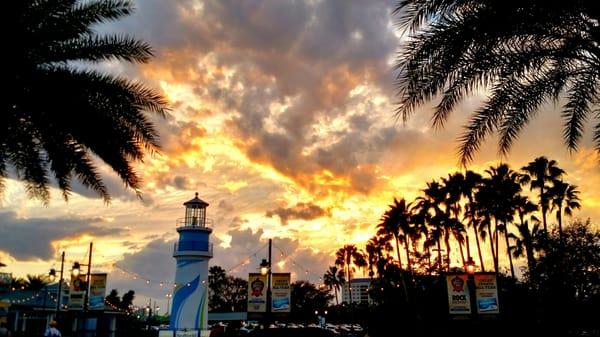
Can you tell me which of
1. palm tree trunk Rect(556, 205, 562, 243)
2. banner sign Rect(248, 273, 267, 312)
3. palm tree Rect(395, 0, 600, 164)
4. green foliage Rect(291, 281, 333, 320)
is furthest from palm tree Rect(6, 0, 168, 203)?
green foliage Rect(291, 281, 333, 320)

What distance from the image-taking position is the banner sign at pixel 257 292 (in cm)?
2894

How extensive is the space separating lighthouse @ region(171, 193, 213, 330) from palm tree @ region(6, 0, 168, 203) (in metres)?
29.3

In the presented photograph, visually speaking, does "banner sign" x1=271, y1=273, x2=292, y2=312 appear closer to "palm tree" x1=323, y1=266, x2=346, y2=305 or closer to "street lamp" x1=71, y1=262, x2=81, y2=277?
"street lamp" x1=71, y1=262, x2=81, y2=277

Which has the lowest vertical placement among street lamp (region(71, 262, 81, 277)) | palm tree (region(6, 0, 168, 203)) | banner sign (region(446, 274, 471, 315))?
banner sign (region(446, 274, 471, 315))

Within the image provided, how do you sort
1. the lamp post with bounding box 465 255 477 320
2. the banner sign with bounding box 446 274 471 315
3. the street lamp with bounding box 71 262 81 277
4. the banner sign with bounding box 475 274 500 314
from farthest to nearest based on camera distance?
the street lamp with bounding box 71 262 81 277 < the banner sign with bounding box 446 274 471 315 < the banner sign with bounding box 475 274 500 314 < the lamp post with bounding box 465 255 477 320

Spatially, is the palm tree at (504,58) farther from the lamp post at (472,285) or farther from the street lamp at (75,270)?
the street lamp at (75,270)

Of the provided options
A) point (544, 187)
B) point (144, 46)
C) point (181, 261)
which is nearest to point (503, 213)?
point (544, 187)

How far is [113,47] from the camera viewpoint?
12.7m

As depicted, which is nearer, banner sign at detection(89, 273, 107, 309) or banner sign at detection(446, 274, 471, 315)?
banner sign at detection(446, 274, 471, 315)

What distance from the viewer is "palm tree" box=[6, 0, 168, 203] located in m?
11.4

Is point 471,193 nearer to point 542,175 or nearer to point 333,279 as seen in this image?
point 542,175

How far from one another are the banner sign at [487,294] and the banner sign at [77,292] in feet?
68.5

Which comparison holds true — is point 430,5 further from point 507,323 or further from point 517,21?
point 507,323

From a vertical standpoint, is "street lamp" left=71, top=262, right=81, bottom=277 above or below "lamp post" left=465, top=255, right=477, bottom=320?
above
